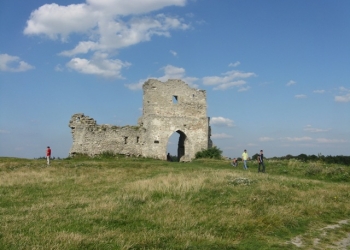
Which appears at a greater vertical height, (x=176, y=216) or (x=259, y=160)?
(x=259, y=160)

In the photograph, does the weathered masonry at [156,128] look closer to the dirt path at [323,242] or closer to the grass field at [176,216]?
the grass field at [176,216]

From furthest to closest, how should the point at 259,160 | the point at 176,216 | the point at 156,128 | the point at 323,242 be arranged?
the point at 156,128 < the point at 259,160 < the point at 176,216 < the point at 323,242

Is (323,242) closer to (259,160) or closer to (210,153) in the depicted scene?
(259,160)

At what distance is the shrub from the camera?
3275 cm

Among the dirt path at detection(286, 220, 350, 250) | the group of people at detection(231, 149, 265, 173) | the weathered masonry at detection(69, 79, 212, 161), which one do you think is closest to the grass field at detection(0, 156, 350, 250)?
the dirt path at detection(286, 220, 350, 250)

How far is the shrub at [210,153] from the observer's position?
3275 centimetres

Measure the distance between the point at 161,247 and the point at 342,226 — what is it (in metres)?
5.23

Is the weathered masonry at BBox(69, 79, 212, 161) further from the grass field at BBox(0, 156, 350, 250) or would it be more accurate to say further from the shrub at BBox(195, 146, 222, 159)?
the grass field at BBox(0, 156, 350, 250)

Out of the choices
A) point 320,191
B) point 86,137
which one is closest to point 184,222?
point 320,191

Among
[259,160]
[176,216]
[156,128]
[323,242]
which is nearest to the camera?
[323,242]

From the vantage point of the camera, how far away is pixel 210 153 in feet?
108

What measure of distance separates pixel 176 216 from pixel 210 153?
80.5 ft

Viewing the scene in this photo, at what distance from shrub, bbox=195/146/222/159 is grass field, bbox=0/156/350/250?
18.2 meters

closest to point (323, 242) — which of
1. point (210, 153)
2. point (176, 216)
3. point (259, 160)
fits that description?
point (176, 216)
